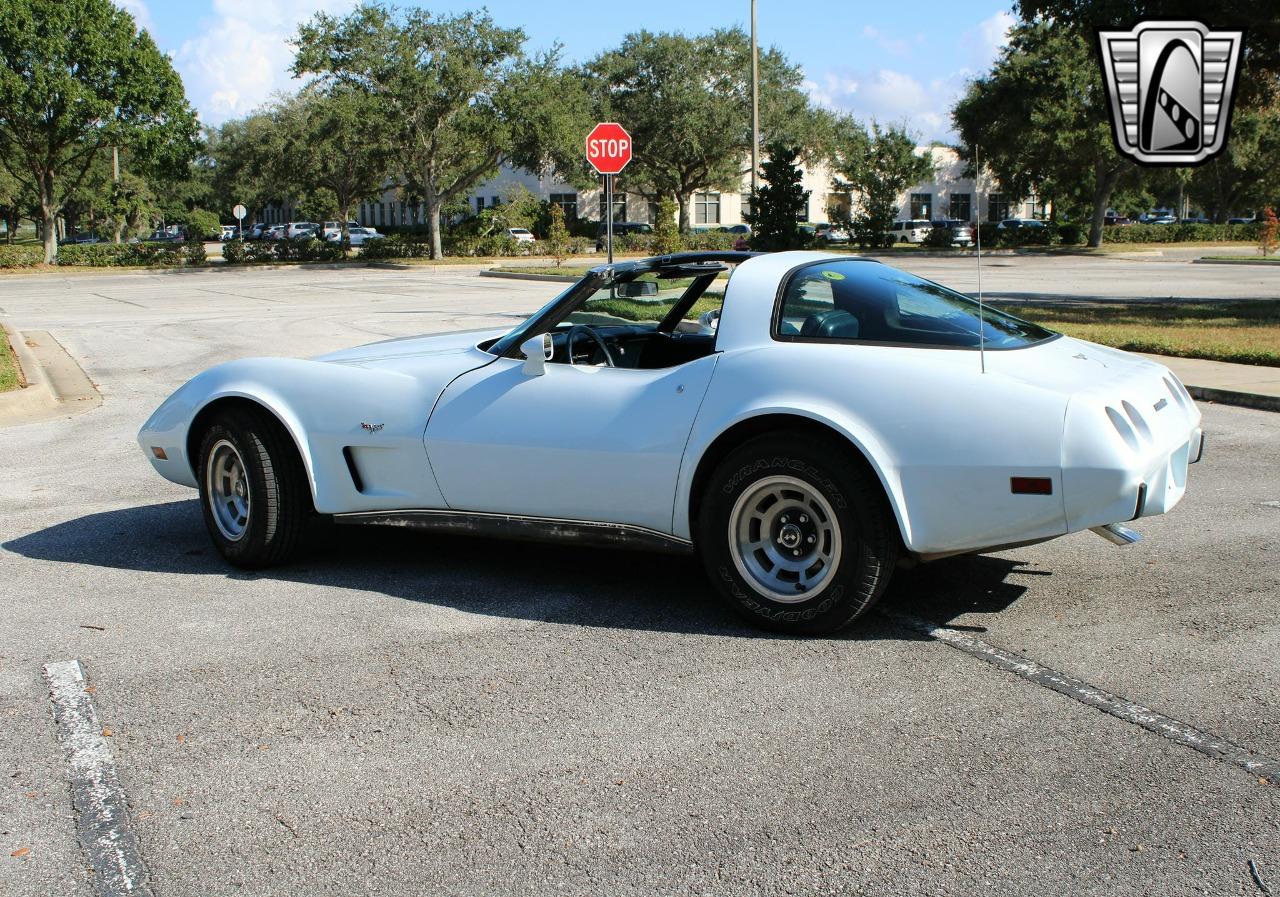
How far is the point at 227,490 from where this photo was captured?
588 cm

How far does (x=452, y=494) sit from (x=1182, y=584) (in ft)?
10.3

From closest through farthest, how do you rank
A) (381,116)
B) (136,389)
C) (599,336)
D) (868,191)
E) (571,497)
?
(571,497)
(599,336)
(136,389)
(381,116)
(868,191)

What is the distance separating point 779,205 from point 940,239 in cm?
3855

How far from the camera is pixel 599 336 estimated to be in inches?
213

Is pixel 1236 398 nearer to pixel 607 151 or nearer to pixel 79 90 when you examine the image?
pixel 607 151

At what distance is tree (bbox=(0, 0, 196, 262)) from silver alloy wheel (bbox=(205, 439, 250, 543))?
43.7 meters

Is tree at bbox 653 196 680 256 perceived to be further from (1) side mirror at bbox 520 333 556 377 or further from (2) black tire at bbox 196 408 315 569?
(1) side mirror at bbox 520 333 556 377

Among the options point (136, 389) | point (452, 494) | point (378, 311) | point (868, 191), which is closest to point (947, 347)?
point (452, 494)

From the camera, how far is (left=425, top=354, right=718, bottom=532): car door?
191 inches

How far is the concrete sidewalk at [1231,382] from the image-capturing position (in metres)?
10.6

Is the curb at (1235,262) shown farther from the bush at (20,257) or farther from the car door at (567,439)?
the bush at (20,257)

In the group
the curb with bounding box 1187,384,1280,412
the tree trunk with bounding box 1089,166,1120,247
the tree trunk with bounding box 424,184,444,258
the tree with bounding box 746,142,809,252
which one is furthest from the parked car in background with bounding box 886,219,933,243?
the curb with bounding box 1187,384,1280,412

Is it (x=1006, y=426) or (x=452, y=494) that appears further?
(x=452, y=494)

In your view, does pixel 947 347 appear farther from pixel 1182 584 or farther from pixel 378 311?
pixel 378 311
